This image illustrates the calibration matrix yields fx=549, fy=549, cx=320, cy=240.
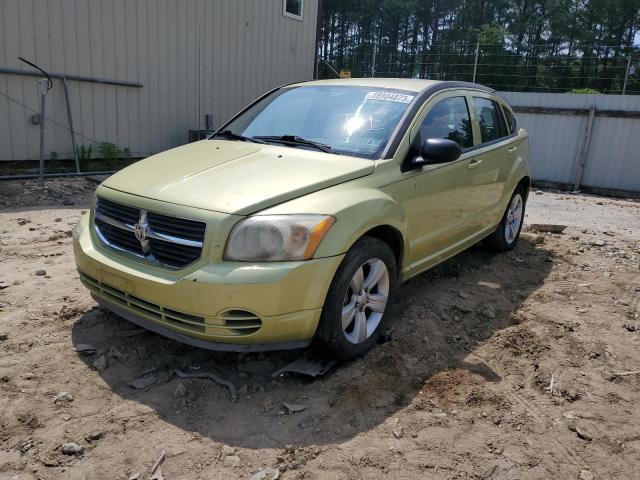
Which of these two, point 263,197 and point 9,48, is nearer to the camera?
point 263,197

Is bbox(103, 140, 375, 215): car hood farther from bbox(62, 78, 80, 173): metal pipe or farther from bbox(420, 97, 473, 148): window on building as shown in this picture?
bbox(62, 78, 80, 173): metal pipe

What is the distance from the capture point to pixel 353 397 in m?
3.10

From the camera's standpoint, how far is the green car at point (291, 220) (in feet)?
9.53

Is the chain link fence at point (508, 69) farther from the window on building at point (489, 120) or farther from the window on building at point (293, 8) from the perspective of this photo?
the window on building at point (489, 120)

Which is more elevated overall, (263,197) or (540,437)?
(263,197)

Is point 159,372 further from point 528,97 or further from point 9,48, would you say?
point 528,97

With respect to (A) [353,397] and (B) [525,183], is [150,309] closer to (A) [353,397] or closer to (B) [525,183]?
(A) [353,397]

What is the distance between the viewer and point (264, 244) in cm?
291

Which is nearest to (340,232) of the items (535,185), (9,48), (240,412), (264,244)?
(264,244)

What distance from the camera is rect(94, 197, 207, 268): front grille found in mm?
2959

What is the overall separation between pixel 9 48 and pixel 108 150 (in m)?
2.07

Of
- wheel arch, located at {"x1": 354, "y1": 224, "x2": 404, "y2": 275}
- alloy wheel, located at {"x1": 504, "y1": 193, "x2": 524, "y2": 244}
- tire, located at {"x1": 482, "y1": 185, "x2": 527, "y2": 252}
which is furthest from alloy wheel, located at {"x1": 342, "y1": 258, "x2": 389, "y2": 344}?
alloy wheel, located at {"x1": 504, "y1": 193, "x2": 524, "y2": 244}

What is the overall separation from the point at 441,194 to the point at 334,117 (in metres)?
1.01

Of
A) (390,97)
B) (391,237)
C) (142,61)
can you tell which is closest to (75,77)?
(142,61)
